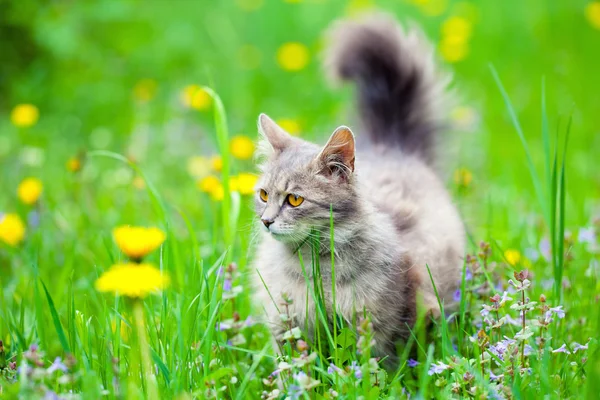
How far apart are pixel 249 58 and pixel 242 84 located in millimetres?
597

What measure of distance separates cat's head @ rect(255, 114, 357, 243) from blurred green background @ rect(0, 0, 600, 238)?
57.6 inches

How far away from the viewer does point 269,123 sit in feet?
10.2

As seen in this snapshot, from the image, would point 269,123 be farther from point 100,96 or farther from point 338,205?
point 100,96

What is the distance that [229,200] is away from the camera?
3.06 m

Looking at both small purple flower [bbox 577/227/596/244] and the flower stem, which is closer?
the flower stem

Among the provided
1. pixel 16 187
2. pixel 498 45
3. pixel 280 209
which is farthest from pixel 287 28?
pixel 280 209

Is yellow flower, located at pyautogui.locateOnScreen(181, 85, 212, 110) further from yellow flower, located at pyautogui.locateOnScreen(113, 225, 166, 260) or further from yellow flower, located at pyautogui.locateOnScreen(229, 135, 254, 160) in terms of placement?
yellow flower, located at pyautogui.locateOnScreen(113, 225, 166, 260)

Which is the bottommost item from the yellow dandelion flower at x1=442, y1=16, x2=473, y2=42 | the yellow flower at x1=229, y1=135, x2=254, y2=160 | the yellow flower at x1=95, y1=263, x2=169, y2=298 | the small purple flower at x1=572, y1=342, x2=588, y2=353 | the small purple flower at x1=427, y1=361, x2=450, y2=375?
the small purple flower at x1=427, y1=361, x2=450, y2=375

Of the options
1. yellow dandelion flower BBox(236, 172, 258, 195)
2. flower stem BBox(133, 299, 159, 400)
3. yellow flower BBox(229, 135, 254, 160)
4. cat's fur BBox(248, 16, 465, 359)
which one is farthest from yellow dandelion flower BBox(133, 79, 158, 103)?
flower stem BBox(133, 299, 159, 400)

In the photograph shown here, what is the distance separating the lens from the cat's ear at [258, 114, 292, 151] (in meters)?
3.02

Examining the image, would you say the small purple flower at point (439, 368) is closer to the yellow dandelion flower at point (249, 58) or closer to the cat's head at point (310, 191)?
the cat's head at point (310, 191)

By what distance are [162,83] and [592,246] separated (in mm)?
4546

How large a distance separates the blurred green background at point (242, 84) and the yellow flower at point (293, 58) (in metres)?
0.27

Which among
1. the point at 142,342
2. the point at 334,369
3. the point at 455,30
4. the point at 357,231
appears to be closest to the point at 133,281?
the point at 142,342
